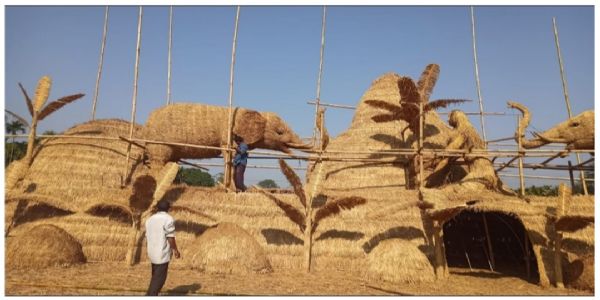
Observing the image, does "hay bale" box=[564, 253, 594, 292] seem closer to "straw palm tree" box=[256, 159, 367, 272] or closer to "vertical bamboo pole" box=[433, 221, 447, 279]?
"vertical bamboo pole" box=[433, 221, 447, 279]

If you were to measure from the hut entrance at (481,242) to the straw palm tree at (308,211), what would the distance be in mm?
4200

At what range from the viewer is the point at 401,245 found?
9.14 meters

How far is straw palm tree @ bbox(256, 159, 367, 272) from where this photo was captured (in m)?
9.66

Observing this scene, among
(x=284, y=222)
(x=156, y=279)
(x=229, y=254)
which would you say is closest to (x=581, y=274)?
(x=284, y=222)

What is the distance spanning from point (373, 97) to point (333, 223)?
6942 mm

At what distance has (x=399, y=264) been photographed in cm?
883

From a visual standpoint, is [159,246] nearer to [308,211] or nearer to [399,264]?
[308,211]

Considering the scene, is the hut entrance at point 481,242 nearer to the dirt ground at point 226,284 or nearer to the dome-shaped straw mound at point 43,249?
the dirt ground at point 226,284

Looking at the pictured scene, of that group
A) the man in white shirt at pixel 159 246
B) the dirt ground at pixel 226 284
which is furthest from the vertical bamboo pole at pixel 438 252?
the man in white shirt at pixel 159 246

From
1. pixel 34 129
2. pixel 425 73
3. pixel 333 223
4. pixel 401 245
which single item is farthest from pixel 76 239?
pixel 425 73

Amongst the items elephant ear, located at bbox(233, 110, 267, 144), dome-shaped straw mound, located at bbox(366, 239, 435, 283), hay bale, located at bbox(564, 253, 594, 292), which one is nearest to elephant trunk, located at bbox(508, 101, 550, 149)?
hay bale, located at bbox(564, 253, 594, 292)

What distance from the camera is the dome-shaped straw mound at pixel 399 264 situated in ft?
28.6

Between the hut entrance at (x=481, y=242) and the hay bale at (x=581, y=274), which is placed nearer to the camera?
the hay bale at (x=581, y=274)

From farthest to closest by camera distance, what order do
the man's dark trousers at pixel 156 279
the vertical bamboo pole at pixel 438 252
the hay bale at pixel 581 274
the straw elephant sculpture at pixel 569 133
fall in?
the straw elephant sculpture at pixel 569 133 → the vertical bamboo pole at pixel 438 252 → the hay bale at pixel 581 274 → the man's dark trousers at pixel 156 279
